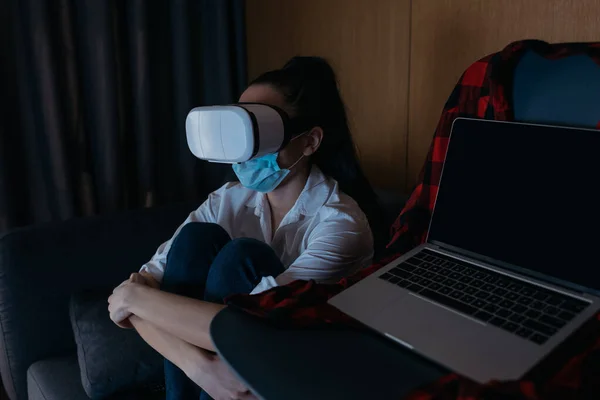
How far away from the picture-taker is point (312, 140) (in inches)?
42.4

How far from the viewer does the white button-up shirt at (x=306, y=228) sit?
928 mm

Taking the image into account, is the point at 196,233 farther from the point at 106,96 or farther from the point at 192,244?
the point at 106,96

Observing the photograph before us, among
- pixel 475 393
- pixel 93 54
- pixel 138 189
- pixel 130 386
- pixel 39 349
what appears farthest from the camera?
pixel 138 189

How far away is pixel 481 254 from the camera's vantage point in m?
0.74

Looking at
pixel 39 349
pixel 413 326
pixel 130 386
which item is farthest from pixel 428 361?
pixel 39 349

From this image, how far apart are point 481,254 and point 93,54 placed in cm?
129

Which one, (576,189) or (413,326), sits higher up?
(576,189)

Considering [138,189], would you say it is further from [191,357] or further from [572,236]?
[572,236]

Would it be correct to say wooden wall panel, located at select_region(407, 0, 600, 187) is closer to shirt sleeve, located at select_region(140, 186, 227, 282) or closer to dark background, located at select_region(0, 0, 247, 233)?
shirt sleeve, located at select_region(140, 186, 227, 282)

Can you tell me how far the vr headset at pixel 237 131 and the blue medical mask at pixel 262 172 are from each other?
0.35ft

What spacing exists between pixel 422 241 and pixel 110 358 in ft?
2.20

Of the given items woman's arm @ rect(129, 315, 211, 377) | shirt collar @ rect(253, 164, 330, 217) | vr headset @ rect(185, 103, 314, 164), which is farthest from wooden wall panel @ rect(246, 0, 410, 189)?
woman's arm @ rect(129, 315, 211, 377)

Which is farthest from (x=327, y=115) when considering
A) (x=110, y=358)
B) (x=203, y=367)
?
(x=110, y=358)

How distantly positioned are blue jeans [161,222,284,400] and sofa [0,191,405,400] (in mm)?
228
